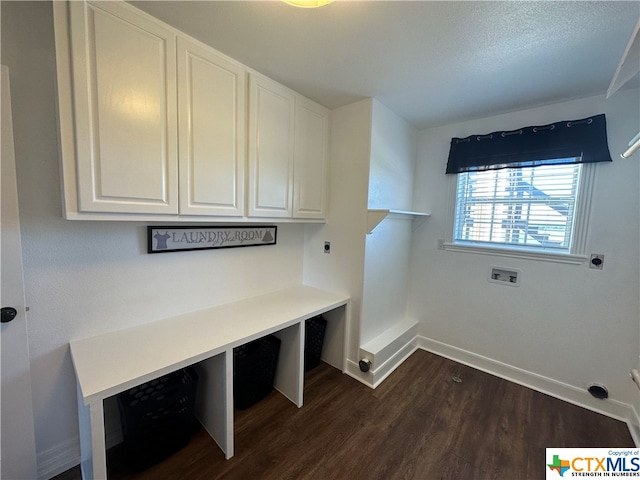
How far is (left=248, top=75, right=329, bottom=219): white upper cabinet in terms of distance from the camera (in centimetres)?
176

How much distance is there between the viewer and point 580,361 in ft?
6.52

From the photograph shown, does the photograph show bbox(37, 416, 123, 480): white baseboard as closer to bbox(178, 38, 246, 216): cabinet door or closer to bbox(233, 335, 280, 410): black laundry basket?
bbox(233, 335, 280, 410): black laundry basket

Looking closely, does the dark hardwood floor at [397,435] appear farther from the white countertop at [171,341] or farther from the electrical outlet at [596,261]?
the electrical outlet at [596,261]

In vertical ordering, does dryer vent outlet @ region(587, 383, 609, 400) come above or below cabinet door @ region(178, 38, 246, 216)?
below

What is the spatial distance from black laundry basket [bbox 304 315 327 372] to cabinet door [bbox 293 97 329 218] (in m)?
0.97

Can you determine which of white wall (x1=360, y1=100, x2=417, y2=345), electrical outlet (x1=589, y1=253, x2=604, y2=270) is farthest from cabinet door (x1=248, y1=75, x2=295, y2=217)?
electrical outlet (x1=589, y1=253, x2=604, y2=270)

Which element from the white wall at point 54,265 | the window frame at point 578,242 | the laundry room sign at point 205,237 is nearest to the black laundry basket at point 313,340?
the laundry room sign at point 205,237

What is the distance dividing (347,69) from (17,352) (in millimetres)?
2358

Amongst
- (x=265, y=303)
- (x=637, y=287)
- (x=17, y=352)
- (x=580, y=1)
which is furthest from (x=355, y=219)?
(x=17, y=352)

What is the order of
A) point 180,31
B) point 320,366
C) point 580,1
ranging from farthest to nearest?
1. point 320,366
2. point 180,31
3. point 580,1

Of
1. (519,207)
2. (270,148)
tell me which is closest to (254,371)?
(270,148)

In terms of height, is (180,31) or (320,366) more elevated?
(180,31)

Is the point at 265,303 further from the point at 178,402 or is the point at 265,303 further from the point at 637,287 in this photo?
the point at 637,287

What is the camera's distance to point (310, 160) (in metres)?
2.18
